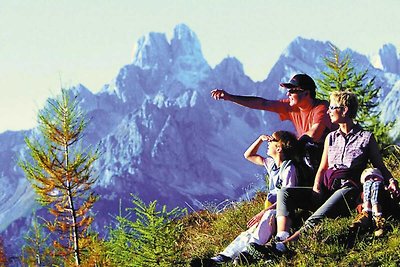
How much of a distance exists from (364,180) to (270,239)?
1348mm

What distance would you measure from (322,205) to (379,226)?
882mm

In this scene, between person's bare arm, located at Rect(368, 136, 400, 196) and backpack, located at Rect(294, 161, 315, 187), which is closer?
person's bare arm, located at Rect(368, 136, 400, 196)

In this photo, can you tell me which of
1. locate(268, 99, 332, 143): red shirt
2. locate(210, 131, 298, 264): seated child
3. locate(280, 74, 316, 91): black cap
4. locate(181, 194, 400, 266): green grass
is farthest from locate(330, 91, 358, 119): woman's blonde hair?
locate(181, 194, 400, 266): green grass

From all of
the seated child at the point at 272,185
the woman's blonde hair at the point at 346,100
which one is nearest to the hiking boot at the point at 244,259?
the seated child at the point at 272,185

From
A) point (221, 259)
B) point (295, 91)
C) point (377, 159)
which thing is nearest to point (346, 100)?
point (377, 159)

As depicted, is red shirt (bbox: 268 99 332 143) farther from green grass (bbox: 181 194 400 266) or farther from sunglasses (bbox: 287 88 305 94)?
green grass (bbox: 181 194 400 266)

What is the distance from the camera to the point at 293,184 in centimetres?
800

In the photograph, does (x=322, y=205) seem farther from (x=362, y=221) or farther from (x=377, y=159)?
(x=377, y=159)

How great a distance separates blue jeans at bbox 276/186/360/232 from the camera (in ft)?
24.6

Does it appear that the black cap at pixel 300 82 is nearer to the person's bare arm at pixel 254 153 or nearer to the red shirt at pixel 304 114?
the red shirt at pixel 304 114

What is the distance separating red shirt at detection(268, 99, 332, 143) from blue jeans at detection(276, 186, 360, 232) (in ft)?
4.17

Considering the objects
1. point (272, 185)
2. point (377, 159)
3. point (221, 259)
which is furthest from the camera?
point (272, 185)

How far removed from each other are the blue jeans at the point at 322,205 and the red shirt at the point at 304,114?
1.27 m

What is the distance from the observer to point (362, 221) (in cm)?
713
